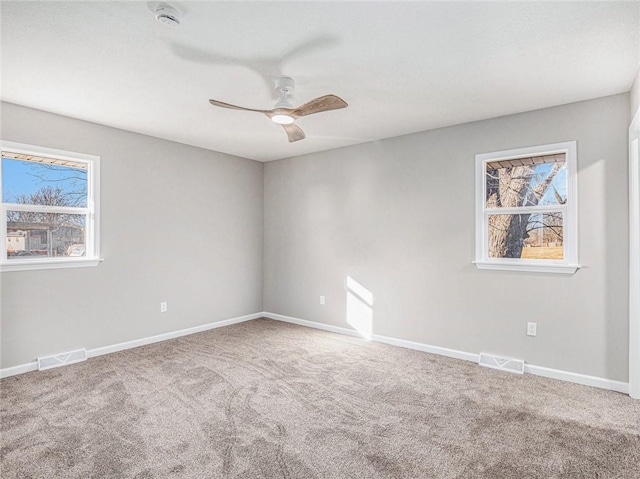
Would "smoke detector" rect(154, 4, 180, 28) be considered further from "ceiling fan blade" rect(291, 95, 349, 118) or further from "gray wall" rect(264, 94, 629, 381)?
"gray wall" rect(264, 94, 629, 381)

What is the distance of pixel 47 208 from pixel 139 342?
175cm

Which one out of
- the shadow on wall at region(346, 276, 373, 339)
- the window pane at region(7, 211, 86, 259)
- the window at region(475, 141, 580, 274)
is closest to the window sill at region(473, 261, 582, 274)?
the window at region(475, 141, 580, 274)

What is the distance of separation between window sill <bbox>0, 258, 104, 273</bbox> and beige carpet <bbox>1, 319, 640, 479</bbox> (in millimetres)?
986

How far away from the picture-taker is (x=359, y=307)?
484 cm

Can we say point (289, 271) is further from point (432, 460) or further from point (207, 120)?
point (432, 460)

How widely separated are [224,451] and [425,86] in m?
2.99

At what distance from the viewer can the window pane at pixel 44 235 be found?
3.52 m

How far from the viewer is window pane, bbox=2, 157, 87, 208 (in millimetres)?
3504

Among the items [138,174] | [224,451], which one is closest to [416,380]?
[224,451]

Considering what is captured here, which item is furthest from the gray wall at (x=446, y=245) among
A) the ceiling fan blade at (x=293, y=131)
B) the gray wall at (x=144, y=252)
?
the ceiling fan blade at (x=293, y=131)

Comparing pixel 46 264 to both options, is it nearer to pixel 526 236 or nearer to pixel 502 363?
pixel 502 363

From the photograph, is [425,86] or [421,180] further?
[421,180]

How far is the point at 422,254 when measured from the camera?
4270 mm

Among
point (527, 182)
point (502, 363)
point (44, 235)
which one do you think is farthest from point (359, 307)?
point (44, 235)
